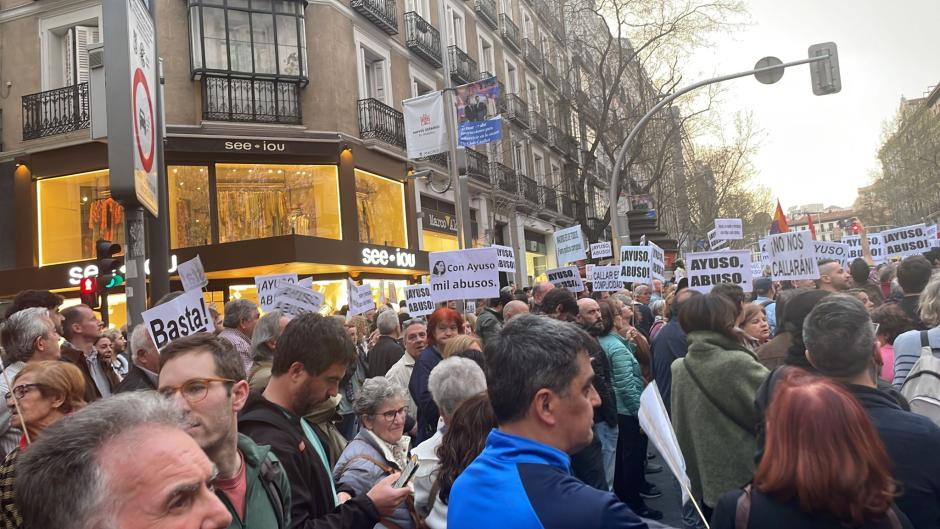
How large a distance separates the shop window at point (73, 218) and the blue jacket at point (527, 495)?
1958cm

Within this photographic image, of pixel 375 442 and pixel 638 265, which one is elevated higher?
pixel 638 265

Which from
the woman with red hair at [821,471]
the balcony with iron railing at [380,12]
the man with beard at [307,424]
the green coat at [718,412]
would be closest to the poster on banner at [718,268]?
the green coat at [718,412]

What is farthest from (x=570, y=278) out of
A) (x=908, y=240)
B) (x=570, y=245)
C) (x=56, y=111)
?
(x=56, y=111)

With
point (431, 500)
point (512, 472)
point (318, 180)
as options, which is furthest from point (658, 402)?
point (318, 180)

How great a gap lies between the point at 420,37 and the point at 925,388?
2262 cm

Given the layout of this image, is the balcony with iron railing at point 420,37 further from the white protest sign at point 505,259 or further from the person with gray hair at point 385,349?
the person with gray hair at point 385,349

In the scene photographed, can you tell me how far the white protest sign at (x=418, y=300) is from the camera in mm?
11156

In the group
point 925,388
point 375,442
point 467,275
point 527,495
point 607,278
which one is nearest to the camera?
point 527,495

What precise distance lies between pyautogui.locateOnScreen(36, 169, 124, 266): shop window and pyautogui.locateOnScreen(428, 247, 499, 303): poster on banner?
504 inches

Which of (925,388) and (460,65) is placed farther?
(460,65)

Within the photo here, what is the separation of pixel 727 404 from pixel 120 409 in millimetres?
3497

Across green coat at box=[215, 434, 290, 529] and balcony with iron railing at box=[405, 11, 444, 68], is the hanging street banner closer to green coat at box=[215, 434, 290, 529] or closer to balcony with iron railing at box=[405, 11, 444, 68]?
balcony with iron railing at box=[405, 11, 444, 68]

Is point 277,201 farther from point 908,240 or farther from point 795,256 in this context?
point 908,240

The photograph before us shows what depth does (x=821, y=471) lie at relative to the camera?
2.24m
